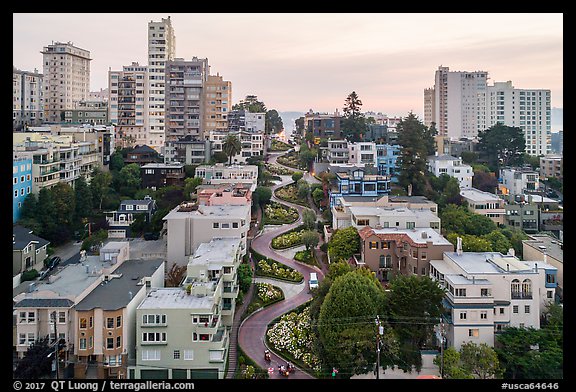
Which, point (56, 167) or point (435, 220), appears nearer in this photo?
point (435, 220)

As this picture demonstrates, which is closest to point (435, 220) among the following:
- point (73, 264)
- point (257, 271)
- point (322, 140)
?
point (257, 271)

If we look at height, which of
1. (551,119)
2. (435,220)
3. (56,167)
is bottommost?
(435,220)

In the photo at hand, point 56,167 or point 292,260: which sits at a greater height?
point 56,167

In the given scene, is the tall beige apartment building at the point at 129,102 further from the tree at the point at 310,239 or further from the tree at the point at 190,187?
the tree at the point at 310,239

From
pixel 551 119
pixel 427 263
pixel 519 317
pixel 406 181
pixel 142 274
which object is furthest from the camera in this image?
pixel 551 119

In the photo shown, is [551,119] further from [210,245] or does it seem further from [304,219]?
[210,245]

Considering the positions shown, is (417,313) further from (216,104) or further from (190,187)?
(216,104)

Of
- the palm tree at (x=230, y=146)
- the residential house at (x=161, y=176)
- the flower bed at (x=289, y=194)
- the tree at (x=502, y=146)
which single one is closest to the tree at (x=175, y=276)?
the flower bed at (x=289, y=194)

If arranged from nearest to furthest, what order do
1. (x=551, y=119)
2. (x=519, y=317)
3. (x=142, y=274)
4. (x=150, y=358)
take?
(x=150, y=358) < (x=519, y=317) < (x=142, y=274) < (x=551, y=119)
